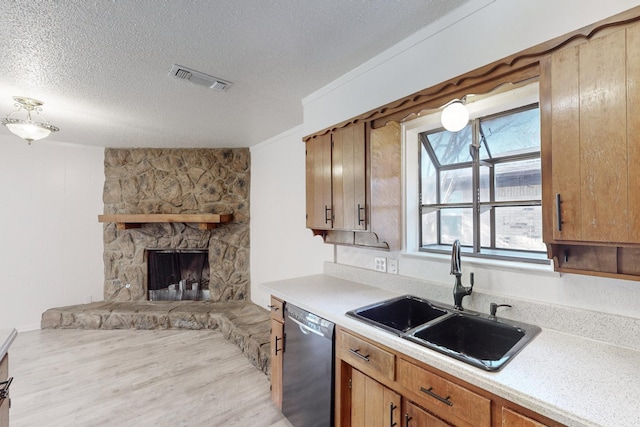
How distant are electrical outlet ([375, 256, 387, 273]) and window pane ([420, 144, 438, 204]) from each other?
0.51 metres


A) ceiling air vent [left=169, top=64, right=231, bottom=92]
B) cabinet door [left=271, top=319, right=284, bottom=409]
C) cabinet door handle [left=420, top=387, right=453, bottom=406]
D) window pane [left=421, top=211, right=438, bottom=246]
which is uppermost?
ceiling air vent [left=169, top=64, right=231, bottom=92]

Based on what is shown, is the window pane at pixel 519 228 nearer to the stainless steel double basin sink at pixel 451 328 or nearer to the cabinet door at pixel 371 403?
the stainless steel double basin sink at pixel 451 328

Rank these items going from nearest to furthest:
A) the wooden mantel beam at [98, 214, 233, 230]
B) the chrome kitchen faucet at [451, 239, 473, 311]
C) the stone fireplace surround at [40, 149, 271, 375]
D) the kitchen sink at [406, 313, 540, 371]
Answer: the kitchen sink at [406, 313, 540, 371] < the chrome kitchen faucet at [451, 239, 473, 311] < the wooden mantel beam at [98, 214, 233, 230] < the stone fireplace surround at [40, 149, 271, 375]

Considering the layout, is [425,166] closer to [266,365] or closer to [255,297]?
[266,365]

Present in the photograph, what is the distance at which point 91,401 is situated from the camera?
7.68ft

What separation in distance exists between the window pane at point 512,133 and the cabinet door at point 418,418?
1.43m

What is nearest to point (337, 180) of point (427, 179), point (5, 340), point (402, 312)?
point (427, 179)

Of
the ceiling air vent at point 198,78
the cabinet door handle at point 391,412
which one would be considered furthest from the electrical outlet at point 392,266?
the ceiling air vent at point 198,78

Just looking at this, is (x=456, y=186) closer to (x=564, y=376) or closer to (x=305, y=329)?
(x=564, y=376)

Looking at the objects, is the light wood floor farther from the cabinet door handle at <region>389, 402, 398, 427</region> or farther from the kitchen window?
the kitchen window

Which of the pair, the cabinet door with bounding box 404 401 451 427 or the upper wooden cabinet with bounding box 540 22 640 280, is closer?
the upper wooden cabinet with bounding box 540 22 640 280

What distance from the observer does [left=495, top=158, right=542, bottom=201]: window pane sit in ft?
5.15

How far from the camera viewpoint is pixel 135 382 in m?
2.61

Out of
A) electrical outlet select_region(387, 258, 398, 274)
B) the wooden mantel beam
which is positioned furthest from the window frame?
the wooden mantel beam
